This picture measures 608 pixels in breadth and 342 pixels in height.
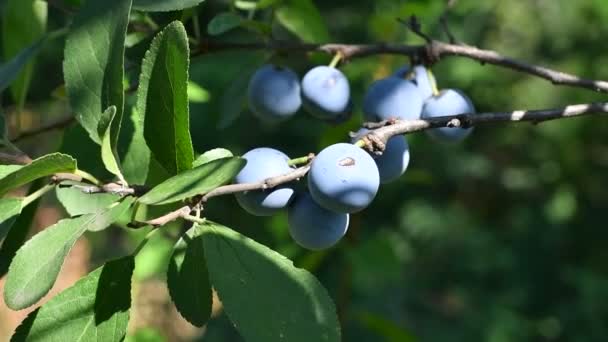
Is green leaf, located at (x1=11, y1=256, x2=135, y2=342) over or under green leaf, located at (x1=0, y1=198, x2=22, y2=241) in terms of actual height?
under

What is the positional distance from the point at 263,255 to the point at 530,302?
220 cm

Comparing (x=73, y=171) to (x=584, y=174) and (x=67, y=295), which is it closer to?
(x=67, y=295)

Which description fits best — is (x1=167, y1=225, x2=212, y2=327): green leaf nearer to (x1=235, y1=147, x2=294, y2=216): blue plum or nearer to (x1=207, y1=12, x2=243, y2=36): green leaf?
(x1=235, y1=147, x2=294, y2=216): blue plum

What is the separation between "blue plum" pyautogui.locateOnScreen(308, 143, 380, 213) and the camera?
653 millimetres

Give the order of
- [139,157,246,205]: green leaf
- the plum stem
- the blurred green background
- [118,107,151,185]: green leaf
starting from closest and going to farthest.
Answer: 1. [139,157,246,205]: green leaf
2. [118,107,151,185]: green leaf
3. the plum stem
4. the blurred green background

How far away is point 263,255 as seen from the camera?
679 mm

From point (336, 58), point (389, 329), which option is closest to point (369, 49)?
point (336, 58)

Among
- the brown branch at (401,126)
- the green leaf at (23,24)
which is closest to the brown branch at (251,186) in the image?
the brown branch at (401,126)

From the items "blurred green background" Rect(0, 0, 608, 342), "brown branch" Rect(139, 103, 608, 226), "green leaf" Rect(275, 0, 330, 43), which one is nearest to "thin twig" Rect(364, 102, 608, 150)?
"brown branch" Rect(139, 103, 608, 226)

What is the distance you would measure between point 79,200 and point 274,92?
0.94 feet

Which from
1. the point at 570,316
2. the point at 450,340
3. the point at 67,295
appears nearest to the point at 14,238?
the point at 67,295

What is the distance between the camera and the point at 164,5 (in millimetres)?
726

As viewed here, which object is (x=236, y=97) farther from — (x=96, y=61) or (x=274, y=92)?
(x=96, y=61)

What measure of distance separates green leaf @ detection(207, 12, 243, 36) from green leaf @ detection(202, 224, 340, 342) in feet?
0.88
